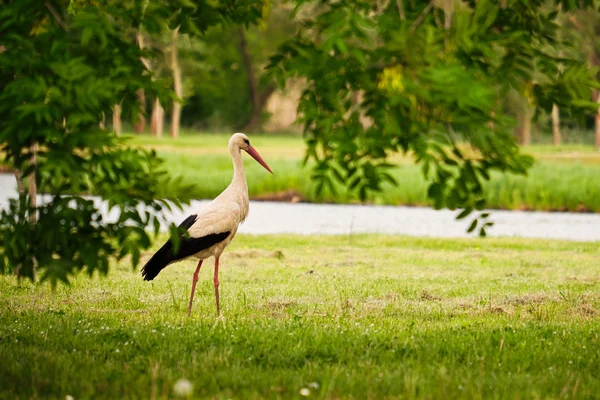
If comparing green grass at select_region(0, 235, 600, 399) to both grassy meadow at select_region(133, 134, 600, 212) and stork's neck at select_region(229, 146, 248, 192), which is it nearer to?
stork's neck at select_region(229, 146, 248, 192)

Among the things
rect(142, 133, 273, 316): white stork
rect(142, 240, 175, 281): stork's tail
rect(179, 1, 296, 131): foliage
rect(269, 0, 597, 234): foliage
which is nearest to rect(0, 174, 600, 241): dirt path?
rect(142, 133, 273, 316): white stork

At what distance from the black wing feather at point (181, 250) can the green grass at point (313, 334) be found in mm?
472

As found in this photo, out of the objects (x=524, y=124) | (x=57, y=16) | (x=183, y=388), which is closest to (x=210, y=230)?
(x=57, y=16)

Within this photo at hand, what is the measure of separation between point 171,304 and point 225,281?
8.02 ft

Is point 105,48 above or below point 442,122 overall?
above

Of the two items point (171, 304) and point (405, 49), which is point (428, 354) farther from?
point (171, 304)

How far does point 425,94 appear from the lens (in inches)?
214

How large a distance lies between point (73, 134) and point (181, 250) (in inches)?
171

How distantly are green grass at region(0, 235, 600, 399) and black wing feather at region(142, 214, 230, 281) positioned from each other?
47 centimetres

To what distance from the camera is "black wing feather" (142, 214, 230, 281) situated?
33.2ft

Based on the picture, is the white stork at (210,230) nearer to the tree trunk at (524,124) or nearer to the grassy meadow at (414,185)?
the grassy meadow at (414,185)

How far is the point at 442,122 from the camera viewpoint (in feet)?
18.5

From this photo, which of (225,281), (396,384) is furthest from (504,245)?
(396,384)

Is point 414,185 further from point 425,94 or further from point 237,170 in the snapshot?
point 425,94
